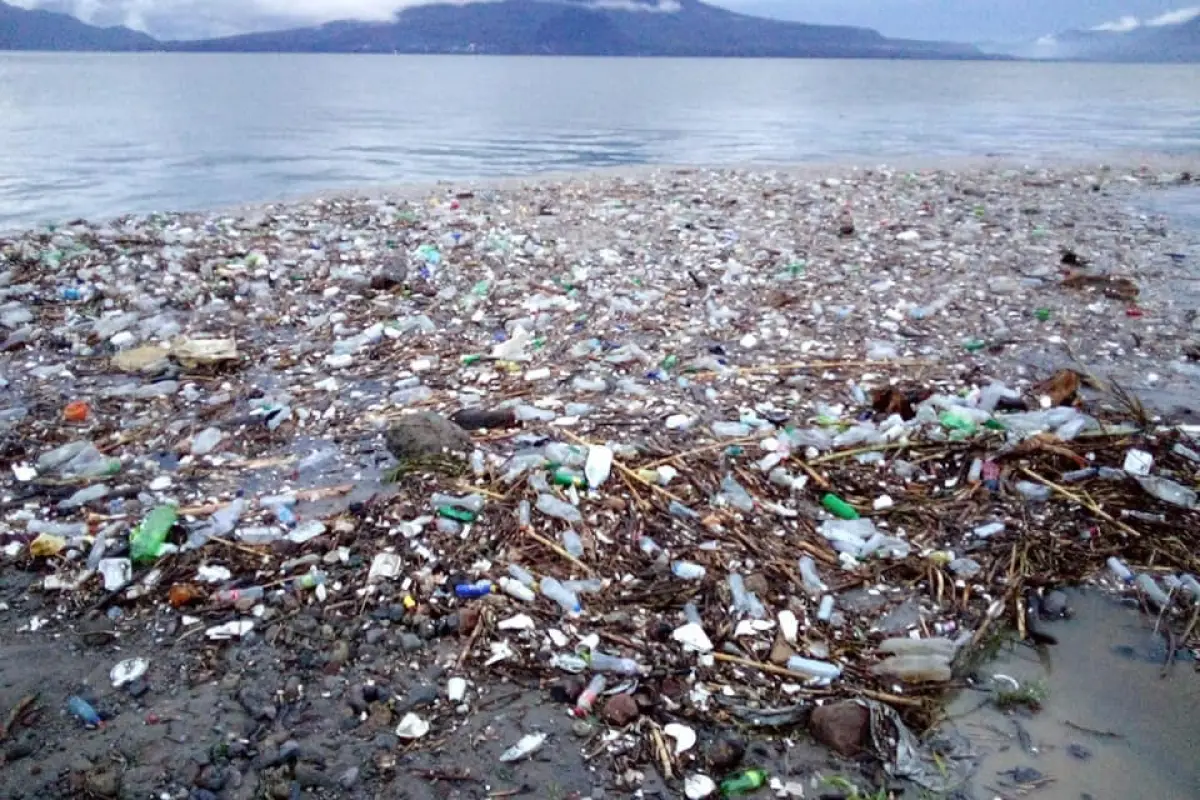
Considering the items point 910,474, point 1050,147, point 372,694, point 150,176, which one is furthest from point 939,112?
point 372,694

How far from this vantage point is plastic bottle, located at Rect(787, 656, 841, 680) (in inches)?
109

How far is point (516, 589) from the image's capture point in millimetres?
3086

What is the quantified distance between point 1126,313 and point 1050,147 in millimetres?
16634

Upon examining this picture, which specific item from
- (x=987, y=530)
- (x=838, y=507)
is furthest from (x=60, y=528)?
(x=987, y=530)

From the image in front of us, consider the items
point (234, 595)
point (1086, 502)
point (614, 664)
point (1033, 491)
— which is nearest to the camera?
point (614, 664)

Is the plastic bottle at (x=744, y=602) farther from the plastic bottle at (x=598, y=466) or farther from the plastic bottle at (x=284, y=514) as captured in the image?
the plastic bottle at (x=284, y=514)

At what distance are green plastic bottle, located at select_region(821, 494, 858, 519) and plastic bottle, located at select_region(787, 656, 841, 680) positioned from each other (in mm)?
961

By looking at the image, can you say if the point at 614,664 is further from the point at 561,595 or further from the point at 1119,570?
the point at 1119,570

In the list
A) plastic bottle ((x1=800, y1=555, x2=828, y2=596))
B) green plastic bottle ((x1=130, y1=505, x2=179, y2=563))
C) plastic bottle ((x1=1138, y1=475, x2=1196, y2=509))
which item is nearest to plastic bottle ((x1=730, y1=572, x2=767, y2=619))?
plastic bottle ((x1=800, y1=555, x2=828, y2=596))

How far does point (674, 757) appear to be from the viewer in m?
2.45

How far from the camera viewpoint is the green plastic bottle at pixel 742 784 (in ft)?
7.73

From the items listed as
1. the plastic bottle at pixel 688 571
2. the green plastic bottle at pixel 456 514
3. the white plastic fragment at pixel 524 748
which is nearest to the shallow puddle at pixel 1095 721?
the plastic bottle at pixel 688 571

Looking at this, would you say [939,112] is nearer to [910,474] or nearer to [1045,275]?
[1045,275]

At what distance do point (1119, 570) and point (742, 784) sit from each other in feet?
6.34
